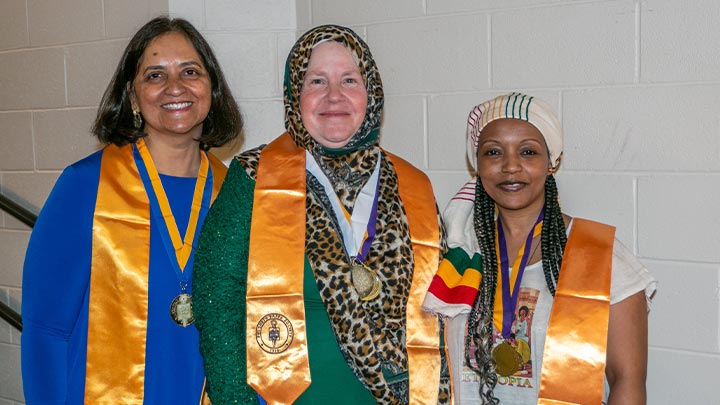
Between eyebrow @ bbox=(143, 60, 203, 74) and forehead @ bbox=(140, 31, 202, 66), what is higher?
forehead @ bbox=(140, 31, 202, 66)

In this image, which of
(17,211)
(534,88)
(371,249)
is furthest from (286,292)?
(17,211)

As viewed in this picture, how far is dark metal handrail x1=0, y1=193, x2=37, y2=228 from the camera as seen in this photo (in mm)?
3311

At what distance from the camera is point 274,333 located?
210cm

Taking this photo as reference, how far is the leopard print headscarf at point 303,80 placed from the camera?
2227 millimetres

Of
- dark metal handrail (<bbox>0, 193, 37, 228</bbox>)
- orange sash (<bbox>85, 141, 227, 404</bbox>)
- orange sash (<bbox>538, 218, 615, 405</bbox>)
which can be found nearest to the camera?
orange sash (<bbox>538, 218, 615, 405</bbox>)

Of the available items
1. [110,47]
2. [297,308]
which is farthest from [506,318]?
[110,47]

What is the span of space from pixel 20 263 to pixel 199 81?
1.71 meters

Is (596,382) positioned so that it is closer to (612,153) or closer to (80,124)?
(612,153)

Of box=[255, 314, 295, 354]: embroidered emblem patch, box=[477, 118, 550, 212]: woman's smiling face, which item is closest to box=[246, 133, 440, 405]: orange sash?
box=[255, 314, 295, 354]: embroidered emblem patch

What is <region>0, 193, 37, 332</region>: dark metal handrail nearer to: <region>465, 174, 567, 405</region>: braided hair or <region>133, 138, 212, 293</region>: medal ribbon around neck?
<region>133, 138, 212, 293</region>: medal ribbon around neck

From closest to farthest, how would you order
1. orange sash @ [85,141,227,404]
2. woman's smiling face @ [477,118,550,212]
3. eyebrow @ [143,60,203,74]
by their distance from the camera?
woman's smiling face @ [477,118,550,212] → orange sash @ [85,141,227,404] → eyebrow @ [143,60,203,74]

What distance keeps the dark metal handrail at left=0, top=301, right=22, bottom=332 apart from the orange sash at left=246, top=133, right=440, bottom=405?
5.46 ft

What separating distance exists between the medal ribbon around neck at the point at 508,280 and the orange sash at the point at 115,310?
1.00 meters

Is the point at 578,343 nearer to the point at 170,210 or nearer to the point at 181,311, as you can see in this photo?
the point at 181,311
